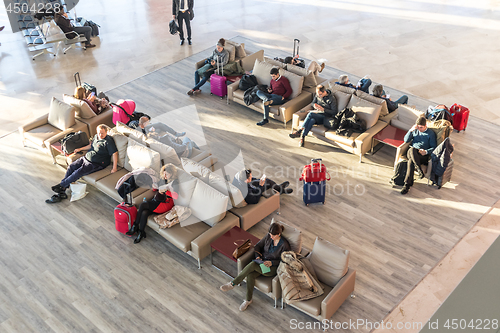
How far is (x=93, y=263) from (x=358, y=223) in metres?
4.11

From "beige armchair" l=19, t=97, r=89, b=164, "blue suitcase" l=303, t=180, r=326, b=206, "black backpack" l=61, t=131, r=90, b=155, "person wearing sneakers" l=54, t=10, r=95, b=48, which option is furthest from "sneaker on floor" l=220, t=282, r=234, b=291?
"person wearing sneakers" l=54, t=10, r=95, b=48

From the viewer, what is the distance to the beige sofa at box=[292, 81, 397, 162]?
8805 millimetres

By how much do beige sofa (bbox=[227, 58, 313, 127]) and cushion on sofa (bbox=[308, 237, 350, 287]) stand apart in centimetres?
431

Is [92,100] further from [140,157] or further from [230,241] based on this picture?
[230,241]

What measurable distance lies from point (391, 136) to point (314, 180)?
2.10 meters

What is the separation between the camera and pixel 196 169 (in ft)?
24.5

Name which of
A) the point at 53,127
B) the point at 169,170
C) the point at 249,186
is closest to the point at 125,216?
the point at 169,170

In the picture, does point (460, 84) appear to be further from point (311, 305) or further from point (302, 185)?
point (311, 305)

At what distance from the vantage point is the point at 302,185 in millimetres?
8438

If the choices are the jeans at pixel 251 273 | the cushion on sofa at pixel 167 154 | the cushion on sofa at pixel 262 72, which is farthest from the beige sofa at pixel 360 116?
the jeans at pixel 251 273

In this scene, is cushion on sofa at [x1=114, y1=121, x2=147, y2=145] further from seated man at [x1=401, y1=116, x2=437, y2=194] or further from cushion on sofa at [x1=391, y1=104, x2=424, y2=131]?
cushion on sofa at [x1=391, y1=104, x2=424, y2=131]

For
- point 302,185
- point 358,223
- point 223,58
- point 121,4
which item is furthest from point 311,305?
point 121,4

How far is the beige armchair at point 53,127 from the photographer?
893cm

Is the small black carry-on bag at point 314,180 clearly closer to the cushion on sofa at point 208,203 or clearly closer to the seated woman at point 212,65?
the cushion on sofa at point 208,203
